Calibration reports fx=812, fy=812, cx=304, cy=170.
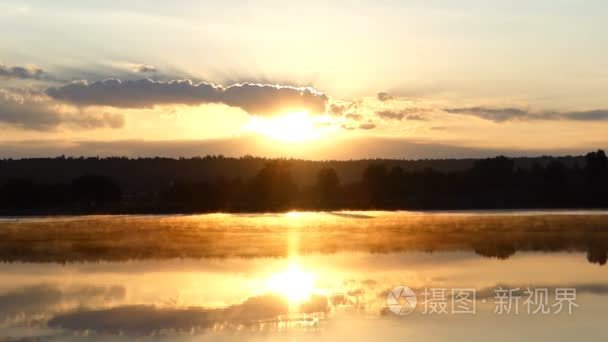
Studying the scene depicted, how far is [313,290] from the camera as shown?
21.7 m

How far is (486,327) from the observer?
667 inches

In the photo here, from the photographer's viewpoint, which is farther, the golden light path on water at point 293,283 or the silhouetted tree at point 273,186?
the silhouetted tree at point 273,186

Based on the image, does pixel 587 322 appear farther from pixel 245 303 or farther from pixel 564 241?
pixel 564 241

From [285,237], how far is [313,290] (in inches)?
705

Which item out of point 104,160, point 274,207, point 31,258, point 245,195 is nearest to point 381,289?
point 31,258

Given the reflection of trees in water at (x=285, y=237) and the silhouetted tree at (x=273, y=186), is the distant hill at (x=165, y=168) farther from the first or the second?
the reflection of trees in water at (x=285, y=237)

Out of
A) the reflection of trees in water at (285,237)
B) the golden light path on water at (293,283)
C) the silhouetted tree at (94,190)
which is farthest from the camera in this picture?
the silhouetted tree at (94,190)

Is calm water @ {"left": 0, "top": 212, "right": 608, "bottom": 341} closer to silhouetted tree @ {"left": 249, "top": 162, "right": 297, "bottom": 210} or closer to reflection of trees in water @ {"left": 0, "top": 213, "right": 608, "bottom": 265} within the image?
reflection of trees in water @ {"left": 0, "top": 213, "right": 608, "bottom": 265}

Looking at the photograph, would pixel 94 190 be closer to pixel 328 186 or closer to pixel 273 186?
pixel 273 186

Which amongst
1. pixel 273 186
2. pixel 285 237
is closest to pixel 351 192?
pixel 273 186

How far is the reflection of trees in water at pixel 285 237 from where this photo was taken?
32.8 m

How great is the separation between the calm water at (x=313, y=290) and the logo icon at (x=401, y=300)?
13 centimetres

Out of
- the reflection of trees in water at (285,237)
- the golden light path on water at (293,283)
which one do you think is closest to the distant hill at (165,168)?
the reflection of trees in water at (285,237)

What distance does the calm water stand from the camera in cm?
1680
